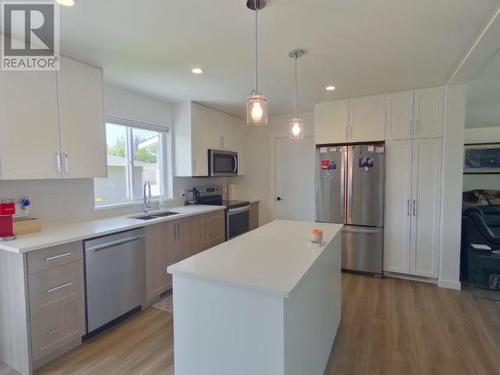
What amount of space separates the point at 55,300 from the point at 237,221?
2667 millimetres

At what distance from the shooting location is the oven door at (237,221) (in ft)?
13.5

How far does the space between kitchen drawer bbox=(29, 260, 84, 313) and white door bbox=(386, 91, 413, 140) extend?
3.79m

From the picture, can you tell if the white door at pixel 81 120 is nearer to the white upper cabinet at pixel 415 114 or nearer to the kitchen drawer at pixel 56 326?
the kitchen drawer at pixel 56 326

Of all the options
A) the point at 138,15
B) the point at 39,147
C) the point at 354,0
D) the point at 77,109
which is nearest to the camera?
the point at 354,0

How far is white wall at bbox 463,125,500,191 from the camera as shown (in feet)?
17.6

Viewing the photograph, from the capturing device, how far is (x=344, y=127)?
3762 mm

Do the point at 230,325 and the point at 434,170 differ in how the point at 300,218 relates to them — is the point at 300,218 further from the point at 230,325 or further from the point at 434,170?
the point at 230,325

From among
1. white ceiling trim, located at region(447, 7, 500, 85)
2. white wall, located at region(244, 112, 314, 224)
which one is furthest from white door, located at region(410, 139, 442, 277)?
white wall, located at region(244, 112, 314, 224)

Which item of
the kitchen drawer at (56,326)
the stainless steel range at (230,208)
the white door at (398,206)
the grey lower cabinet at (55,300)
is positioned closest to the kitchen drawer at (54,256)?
the grey lower cabinet at (55,300)

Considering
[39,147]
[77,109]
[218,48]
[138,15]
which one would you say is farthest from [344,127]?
[39,147]

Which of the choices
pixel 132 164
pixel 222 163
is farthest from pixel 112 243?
pixel 222 163

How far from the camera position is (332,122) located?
12.6ft

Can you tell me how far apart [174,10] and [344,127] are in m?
2.77

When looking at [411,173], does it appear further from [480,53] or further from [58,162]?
[58,162]
